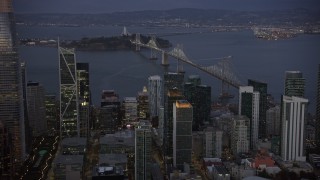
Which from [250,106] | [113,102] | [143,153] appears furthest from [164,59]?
[143,153]

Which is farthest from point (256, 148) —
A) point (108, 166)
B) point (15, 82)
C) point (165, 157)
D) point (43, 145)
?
point (15, 82)

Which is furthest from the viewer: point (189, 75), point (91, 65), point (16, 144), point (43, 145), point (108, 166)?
point (189, 75)

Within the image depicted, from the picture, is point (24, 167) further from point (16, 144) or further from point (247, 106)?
point (247, 106)

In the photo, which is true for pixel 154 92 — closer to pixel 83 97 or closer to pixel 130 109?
pixel 130 109

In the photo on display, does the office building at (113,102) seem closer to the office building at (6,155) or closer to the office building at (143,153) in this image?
the office building at (143,153)

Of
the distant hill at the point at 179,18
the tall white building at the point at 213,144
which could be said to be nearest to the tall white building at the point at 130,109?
the distant hill at the point at 179,18

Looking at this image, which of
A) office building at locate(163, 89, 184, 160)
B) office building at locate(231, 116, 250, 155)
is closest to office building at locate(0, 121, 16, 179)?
office building at locate(163, 89, 184, 160)
